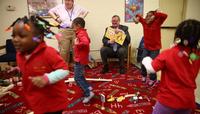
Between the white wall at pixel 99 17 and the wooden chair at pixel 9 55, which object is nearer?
the wooden chair at pixel 9 55

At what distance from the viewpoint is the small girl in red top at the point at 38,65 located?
1419mm

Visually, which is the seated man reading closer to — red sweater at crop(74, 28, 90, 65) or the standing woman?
the standing woman

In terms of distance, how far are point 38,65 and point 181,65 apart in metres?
0.95

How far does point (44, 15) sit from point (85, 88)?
2.72 metres

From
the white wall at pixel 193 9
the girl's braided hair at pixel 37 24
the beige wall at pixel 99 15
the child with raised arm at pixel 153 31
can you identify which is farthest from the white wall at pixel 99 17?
the girl's braided hair at pixel 37 24

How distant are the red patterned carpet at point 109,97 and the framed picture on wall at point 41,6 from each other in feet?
6.78

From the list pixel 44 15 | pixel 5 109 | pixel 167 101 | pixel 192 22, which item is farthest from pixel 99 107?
pixel 44 15

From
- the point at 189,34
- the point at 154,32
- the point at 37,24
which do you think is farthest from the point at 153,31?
the point at 37,24

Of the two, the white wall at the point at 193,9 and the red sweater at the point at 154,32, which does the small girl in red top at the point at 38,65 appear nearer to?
the red sweater at the point at 154,32

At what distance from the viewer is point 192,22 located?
5.01 feet

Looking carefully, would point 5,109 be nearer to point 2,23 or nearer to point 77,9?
point 77,9

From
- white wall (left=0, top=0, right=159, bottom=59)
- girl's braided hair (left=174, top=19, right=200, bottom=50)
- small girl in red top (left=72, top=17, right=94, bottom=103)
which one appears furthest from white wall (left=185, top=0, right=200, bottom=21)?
girl's braided hair (left=174, top=19, right=200, bottom=50)

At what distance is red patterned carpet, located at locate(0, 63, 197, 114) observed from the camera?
2834mm

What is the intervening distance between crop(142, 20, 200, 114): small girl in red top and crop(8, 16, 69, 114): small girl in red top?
0.64 m
